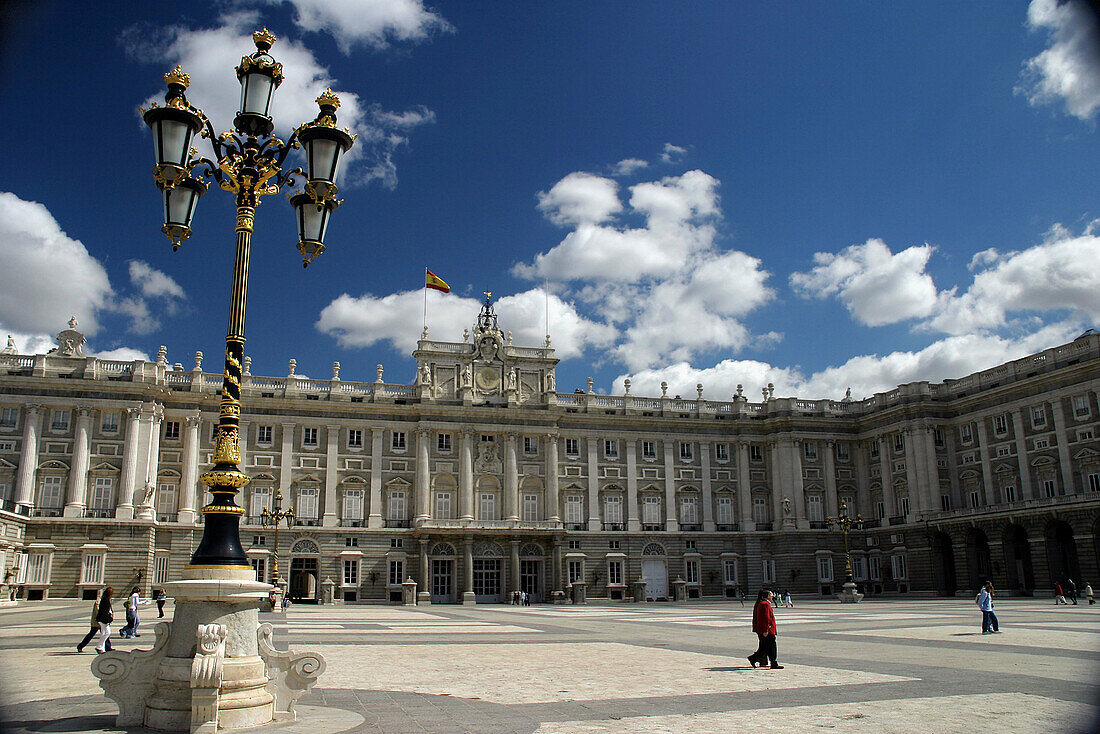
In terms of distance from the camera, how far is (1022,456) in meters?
55.5

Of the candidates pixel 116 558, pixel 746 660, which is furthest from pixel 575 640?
pixel 116 558

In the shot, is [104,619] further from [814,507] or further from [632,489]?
[814,507]

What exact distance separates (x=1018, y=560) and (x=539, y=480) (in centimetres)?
3259

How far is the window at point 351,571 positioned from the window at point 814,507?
1364 inches

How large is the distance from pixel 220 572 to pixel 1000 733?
9207 mm

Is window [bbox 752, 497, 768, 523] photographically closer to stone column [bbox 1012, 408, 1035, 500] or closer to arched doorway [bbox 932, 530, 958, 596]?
arched doorway [bbox 932, 530, 958, 596]

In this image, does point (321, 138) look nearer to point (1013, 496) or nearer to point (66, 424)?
point (66, 424)

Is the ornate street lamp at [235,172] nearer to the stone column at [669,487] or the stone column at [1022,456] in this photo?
the stone column at [1022,456]

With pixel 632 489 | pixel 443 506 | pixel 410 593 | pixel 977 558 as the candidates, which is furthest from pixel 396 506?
pixel 977 558

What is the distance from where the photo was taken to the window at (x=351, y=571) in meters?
59.0

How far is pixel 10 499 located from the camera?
2082 inches

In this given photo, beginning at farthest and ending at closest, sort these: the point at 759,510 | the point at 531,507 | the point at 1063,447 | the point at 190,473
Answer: the point at 759,510 → the point at 531,507 → the point at 190,473 → the point at 1063,447

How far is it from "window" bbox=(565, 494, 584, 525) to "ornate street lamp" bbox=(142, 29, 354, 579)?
53.6 metres

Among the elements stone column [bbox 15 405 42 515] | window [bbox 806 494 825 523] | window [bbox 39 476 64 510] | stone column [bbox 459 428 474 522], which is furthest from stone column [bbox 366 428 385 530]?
window [bbox 806 494 825 523]
